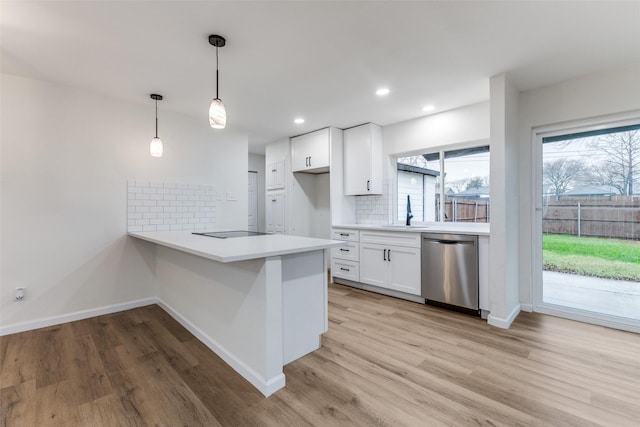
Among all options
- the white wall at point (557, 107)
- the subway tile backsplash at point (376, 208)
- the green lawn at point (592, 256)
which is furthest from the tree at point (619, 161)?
the subway tile backsplash at point (376, 208)

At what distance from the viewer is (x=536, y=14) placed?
1.82 meters

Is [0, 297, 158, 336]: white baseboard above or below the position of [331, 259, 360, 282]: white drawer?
below

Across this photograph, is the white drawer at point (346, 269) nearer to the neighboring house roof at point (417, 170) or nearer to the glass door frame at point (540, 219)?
the neighboring house roof at point (417, 170)

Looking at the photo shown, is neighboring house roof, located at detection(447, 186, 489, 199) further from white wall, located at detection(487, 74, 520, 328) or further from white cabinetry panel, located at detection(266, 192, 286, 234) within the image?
white cabinetry panel, located at detection(266, 192, 286, 234)

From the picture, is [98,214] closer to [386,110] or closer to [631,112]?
[386,110]

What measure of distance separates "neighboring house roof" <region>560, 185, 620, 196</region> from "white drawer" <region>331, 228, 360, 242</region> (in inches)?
90.2

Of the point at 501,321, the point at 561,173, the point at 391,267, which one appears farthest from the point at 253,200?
the point at 561,173

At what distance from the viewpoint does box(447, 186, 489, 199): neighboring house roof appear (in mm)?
3458

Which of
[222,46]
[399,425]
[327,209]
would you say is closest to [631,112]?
[399,425]

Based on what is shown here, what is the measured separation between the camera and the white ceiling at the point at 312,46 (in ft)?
5.83

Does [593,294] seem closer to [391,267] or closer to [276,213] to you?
[391,267]

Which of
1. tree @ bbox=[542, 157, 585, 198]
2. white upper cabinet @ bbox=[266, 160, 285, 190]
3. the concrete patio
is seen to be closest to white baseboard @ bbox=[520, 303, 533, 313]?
the concrete patio

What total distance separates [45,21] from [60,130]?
1337mm

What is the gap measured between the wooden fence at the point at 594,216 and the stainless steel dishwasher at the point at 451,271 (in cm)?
91
